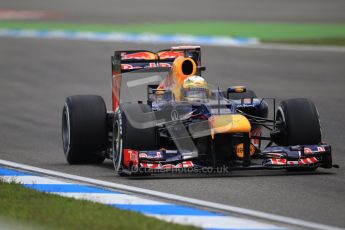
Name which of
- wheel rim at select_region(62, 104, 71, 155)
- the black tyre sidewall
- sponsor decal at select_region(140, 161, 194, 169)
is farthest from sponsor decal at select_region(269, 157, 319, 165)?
wheel rim at select_region(62, 104, 71, 155)

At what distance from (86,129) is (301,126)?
2667mm

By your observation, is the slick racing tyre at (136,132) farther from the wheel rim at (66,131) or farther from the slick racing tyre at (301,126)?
the slick racing tyre at (301,126)

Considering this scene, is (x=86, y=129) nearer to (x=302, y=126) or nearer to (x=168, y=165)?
(x=168, y=165)

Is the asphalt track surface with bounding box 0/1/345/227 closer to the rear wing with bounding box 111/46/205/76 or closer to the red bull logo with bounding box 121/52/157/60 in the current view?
the rear wing with bounding box 111/46/205/76

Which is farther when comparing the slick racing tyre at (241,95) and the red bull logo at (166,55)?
the red bull logo at (166,55)

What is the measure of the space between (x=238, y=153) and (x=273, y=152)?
417 millimetres

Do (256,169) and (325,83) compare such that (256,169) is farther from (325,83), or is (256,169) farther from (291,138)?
(325,83)

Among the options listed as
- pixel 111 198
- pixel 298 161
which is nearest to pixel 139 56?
pixel 298 161

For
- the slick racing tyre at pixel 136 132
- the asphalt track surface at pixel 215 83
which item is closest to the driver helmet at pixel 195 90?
the slick racing tyre at pixel 136 132

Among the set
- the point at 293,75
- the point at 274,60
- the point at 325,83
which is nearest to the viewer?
the point at 325,83

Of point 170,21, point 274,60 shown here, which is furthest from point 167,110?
point 170,21

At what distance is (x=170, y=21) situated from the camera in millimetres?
40156

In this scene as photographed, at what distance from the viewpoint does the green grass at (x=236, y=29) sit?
3225 cm

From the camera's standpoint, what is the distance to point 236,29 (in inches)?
1401
